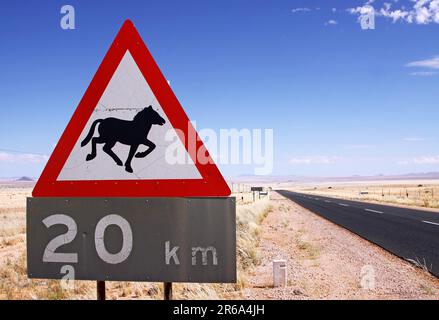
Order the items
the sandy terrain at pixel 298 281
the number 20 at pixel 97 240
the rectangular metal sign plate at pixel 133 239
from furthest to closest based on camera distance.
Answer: the sandy terrain at pixel 298 281, the number 20 at pixel 97 240, the rectangular metal sign plate at pixel 133 239

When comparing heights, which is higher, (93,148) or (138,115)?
(138,115)

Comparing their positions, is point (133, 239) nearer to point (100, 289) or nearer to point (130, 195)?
point (130, 195)

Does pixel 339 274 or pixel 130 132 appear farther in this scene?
pixel 339 274

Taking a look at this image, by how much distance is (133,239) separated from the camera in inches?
104

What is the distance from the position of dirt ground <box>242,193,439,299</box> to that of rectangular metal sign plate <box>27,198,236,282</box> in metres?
4.25

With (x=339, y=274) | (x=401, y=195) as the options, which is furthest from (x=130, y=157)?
(x=401, y=195)

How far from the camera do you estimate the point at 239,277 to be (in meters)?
7.35

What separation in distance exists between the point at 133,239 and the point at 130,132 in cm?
65

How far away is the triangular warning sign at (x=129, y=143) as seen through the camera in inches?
104

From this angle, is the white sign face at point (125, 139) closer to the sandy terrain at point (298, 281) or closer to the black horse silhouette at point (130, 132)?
Answer: the black horse silhouette at point (130, 132)

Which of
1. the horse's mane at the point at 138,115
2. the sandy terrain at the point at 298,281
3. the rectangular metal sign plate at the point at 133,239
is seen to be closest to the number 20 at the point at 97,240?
the rectangular metal sign plate at the point at 133,239

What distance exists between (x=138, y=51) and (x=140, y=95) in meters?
0.28

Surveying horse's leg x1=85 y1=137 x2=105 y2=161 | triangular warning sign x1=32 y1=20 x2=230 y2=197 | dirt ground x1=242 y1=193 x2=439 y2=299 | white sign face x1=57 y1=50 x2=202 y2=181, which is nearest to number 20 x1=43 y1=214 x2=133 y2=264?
triangular warning sign x1=32 y1=20 x2=230 y2=197
